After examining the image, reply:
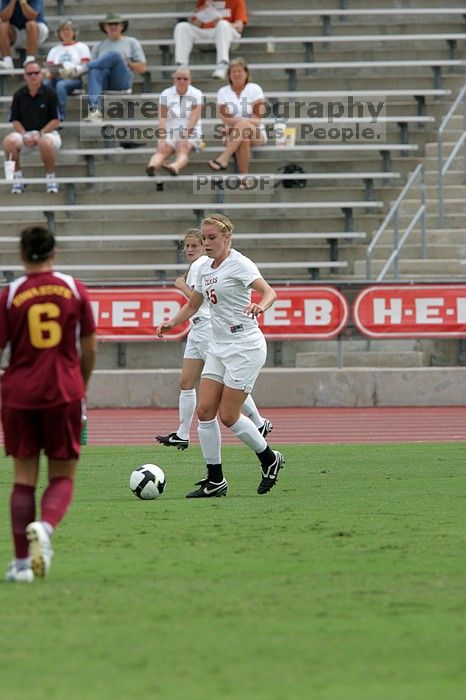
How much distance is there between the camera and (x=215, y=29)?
2727 centimetres

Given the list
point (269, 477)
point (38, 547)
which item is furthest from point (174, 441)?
point (38, 547)

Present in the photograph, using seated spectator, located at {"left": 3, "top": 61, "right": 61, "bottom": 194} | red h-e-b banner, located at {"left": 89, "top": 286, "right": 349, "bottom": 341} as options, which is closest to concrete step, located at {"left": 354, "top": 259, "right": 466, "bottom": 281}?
red h-e-b banner, located at {"left": 89, "top": 286, "right": 349, "bottom": 341}

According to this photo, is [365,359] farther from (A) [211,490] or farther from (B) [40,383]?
(B) [40,383]

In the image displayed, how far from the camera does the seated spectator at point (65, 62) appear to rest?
26.1 m

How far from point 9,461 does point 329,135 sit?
12.6m

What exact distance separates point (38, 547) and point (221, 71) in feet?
66.6

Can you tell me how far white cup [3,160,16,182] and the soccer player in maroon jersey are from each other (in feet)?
58.8

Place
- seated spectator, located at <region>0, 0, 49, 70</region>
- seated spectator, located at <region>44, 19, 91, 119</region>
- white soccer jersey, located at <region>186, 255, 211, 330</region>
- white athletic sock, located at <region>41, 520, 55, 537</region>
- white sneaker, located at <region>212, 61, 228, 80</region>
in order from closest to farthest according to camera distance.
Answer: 1. white athletic sock, located at <region>41, 520, 55, 537</region>
2. white soccer jersey, located at <region>186, 255, 211, 330</region>
3. seated spectator, located at <region>44, 19, 91, 119</region>
4. white sneaker, located at <region>212, 61, 228, 80</region>
5. seated spectator, located at <region>0, 0, 49, 70</region>

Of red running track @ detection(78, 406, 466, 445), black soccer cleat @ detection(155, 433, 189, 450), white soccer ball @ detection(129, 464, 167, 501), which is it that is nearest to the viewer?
white soccer ball @ detection(129, 464, 167, 501)

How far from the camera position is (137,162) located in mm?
26109

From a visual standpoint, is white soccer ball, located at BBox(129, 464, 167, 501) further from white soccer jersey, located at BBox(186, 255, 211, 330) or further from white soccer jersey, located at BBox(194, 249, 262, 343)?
white soccer jersey, located at BBox(186, 255, 211, 330)

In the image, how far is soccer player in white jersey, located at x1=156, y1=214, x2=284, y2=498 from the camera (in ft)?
37.8

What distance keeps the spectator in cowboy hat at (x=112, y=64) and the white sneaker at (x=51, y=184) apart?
1.54m

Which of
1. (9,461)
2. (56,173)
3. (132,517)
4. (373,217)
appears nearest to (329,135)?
(373,217)
